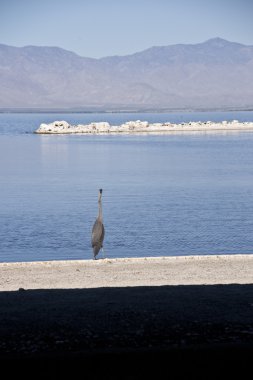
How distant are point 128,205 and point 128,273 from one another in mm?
22986

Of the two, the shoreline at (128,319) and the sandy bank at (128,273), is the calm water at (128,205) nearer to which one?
the sandy bank at (128,273)

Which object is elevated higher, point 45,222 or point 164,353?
point 164,353

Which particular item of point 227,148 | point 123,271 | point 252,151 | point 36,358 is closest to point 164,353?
point 36,358

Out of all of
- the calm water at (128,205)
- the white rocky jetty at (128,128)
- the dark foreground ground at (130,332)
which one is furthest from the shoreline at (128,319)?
the white rocky jetty at (128,128)

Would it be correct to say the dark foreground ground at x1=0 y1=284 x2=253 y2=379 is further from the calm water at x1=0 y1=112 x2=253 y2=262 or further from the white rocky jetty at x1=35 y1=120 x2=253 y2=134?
the white rocky jetty at x1=35 y1=120 x2=253 y2=134

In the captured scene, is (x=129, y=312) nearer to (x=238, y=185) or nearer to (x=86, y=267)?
(x=86, y=267)

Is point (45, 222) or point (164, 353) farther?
point (45, 222)

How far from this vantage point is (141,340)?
8.13 meters

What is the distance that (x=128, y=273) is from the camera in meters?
15.8

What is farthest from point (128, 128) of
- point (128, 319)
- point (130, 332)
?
point (130, 332)

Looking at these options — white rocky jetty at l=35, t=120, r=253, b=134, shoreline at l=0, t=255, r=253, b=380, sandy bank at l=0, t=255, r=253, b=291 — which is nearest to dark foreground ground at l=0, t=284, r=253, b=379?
shoreline at l=0, t=255, r=253, b=380

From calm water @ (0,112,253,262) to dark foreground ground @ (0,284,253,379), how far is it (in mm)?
12771

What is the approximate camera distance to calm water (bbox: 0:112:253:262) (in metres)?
27.0

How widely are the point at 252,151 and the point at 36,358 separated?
83579mm
